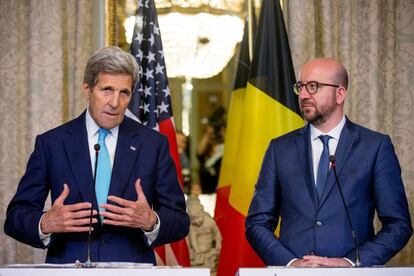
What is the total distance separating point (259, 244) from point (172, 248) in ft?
5.16

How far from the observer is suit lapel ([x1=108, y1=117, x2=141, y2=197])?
11.0 ft

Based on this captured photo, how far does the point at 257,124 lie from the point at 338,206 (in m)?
1.27

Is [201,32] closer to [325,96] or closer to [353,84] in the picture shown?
[353,84]

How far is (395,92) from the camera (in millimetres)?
5223

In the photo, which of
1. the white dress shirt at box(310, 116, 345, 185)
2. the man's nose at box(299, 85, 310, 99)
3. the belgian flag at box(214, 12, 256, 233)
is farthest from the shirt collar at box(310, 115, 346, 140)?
the belgian flag at box(214, 12, 256, 233)

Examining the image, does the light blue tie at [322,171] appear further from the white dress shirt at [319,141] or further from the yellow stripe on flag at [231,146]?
the yellow stripe on flag at [231,146]

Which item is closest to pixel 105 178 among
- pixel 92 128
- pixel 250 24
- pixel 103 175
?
pixel 103 175

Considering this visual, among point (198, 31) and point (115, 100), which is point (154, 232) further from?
point (198, 31)

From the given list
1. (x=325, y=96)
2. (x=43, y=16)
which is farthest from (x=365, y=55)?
(x=43, y=16)

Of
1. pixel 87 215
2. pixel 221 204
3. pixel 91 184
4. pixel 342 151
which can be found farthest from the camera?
pixel 221 204

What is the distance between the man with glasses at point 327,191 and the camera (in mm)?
3473

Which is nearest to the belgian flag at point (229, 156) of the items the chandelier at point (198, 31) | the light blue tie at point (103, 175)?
the light blue tie at point (103, 175)

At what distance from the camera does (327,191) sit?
11.5 feet

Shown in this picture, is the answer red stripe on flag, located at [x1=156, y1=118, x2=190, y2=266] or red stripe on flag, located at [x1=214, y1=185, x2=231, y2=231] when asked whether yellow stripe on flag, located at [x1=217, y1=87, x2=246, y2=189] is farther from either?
red stripe on flag, located at [x1=156, y1=118, x2=190, y2=266]
